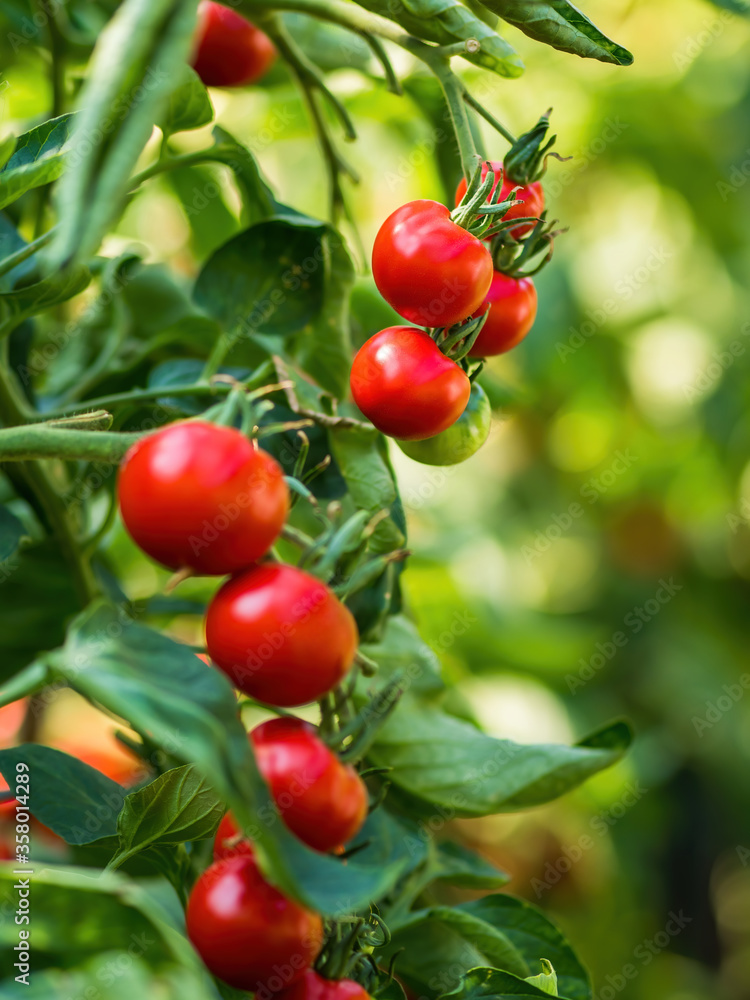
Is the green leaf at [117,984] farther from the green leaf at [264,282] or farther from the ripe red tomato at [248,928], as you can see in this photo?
the green leaf at [264,282]

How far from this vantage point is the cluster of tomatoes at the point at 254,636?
307 mm

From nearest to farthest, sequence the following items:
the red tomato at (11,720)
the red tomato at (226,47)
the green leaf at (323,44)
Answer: the red tomato at (226,47) < the green leaf at (323,44) < the red tomato at (11,720)

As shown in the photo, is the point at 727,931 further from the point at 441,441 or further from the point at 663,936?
the point at 441,441

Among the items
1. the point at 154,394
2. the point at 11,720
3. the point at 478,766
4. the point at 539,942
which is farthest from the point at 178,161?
the point at 11,720

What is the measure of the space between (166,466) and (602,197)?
1494mm

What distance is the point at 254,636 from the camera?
0.31 m

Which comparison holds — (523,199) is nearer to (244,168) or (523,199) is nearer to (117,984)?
(244,168)

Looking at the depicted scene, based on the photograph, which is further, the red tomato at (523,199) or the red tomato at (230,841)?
the red tomato at (523,199)

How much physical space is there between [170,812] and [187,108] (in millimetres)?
357

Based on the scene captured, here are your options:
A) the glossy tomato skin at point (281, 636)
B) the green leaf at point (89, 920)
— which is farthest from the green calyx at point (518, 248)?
the green leaf at point (89, 920)

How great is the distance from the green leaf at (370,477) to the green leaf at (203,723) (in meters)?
0.16

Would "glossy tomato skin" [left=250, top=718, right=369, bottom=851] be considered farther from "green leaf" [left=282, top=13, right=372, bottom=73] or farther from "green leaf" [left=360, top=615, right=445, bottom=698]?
"green leaf" [left=282, top=13, right=372, bottom=73]

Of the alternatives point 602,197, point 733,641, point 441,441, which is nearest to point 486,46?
point 441,441

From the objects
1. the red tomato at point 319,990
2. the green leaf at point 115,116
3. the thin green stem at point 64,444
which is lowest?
the red tomato at point 319,990
